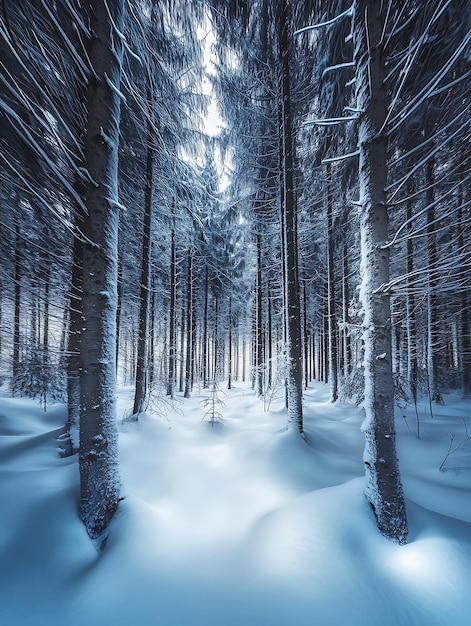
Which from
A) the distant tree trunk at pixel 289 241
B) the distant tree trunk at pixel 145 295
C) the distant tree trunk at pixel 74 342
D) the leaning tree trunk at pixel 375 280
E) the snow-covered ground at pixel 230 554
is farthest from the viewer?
the distant tree trunk at pixel 145 295

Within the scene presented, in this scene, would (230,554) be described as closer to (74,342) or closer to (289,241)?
(74,342)

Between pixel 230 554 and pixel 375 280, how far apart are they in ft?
11.4

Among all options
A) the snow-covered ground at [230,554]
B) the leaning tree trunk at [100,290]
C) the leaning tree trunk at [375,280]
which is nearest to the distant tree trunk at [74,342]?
the snow-covered ground at [230,554]

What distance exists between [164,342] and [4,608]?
11.0 meters

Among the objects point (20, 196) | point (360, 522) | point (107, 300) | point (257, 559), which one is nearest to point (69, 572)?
point (257, 559)

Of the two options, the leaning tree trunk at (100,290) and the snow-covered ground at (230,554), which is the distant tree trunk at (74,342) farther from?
the leaning tree trunk at (100,290)

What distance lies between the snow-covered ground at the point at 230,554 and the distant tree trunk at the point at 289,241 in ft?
6.97

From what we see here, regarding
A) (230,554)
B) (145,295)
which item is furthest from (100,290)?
(145,295)

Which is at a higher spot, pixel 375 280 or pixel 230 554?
pixel 375 280

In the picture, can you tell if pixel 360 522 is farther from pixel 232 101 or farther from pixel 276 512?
pixel 232 101

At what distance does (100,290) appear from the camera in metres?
2.91

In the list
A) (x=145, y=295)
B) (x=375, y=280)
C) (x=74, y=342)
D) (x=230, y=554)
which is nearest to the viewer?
(x=230, y=554)

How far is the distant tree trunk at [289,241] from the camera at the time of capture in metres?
6.08

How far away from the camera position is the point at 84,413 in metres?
2.75
